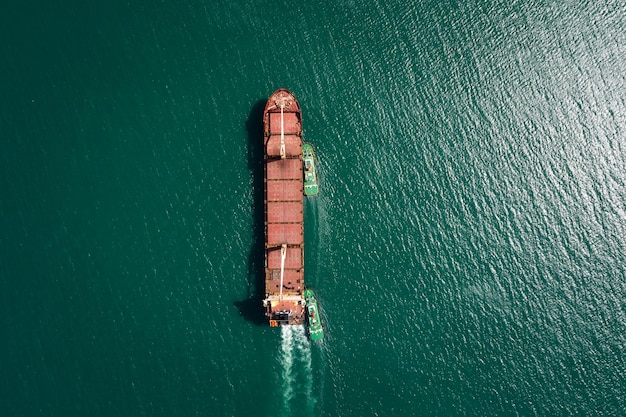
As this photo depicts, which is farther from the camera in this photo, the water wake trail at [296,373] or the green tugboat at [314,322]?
the green tugboat at [314,322]

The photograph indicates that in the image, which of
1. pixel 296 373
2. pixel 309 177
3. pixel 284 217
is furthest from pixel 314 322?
pixel 309 177

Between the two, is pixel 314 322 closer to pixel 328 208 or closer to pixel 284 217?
pixel 284 217

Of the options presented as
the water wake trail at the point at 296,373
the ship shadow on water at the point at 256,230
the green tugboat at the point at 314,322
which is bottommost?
the water wake trail at the point at 296,373

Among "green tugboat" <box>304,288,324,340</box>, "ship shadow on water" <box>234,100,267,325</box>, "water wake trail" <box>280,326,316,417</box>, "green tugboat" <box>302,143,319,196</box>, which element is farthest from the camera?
"green tugboat" <box>302,143,319,196</box>

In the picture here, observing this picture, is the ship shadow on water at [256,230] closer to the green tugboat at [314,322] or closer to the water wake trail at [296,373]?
the water wake trail at [296,373]

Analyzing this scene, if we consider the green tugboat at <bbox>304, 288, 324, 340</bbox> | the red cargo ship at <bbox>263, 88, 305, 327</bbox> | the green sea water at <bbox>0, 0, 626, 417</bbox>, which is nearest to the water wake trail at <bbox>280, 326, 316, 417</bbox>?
the green sea water at <bbox>0, 0, 626, 417</bbox>

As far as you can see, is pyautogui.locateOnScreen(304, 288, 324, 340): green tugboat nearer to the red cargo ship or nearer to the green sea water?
the green sea water

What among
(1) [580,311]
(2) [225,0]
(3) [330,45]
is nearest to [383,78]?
(3) [330,45]

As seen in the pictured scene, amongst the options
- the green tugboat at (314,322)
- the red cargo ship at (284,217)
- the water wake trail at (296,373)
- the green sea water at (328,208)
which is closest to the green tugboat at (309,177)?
the green sea water at (328,208)
